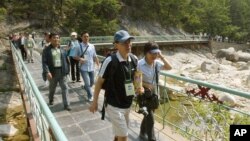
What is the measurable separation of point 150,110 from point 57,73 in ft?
9.31

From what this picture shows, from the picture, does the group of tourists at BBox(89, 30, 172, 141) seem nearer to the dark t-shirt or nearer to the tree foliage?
the dark t-shirt

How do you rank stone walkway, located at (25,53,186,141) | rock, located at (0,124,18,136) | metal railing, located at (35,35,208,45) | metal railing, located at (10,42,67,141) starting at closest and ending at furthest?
metal railing, located at (10,42,67,141), stone walkway, located at (25,53,186,141), rock, located at (0,124,18,136), metal railing, located at (35,35,208,45)

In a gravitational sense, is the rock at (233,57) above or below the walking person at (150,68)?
below

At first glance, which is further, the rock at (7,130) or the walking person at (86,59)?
the rock at (7,130)

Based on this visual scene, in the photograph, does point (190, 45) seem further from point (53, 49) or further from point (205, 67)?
point (53, 49)

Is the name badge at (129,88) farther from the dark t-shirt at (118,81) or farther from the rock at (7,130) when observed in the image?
the rock at (7,130)

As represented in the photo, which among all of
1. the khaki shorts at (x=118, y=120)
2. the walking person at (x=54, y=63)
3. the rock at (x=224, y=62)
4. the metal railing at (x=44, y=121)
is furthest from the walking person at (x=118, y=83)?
the rock at (x=224, y=62)

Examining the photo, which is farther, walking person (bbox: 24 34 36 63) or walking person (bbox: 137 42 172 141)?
walking person (bbox: 24 34 36 63)

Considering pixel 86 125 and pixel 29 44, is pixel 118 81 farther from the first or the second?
pixel 29 44

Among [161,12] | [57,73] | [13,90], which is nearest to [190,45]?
[161,12]

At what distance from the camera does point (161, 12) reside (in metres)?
42.0

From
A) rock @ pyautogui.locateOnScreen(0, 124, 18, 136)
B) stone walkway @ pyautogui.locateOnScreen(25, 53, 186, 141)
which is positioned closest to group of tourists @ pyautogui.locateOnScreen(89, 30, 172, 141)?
stone walkway @ pyautogui.locateOnScreen(25, 53, 186, 141)

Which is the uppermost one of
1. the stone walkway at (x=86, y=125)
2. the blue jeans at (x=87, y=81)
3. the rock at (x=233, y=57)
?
the blue jeans at (x=87, y=81)

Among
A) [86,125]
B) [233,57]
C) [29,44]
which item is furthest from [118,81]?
[233,57]
